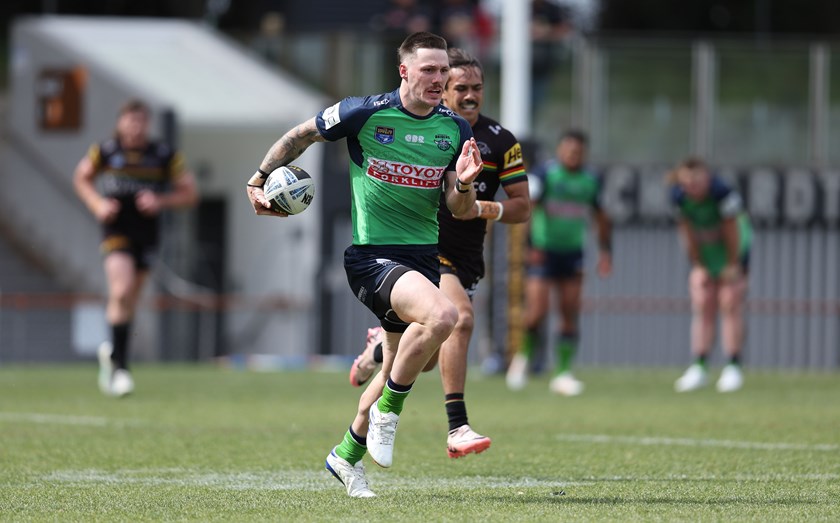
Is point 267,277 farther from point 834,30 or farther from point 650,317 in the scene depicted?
point 834,30

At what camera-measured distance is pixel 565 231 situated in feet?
53.3

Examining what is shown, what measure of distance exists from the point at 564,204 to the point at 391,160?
28.6 feet

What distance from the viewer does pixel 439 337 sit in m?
7.23

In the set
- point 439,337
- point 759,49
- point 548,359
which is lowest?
point 548,359

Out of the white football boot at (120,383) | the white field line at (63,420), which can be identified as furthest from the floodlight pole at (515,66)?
the white field line at (63,420)

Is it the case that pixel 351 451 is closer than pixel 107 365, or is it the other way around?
pixel 351 451

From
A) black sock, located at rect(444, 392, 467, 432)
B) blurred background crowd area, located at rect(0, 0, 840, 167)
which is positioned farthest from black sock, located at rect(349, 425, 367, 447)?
blurred background crowd area, located at rect(0, 0, 840, 167)

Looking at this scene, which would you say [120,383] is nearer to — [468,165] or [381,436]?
[381,436]

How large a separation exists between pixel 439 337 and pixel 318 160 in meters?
17.0

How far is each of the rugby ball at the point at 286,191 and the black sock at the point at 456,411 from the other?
1385 mm

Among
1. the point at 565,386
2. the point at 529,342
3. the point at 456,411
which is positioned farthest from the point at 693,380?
the point at 456,411

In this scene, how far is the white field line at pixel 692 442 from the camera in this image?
9508mm

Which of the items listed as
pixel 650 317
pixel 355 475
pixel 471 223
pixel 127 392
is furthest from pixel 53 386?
pixel 650 317

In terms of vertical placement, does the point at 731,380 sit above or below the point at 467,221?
below
